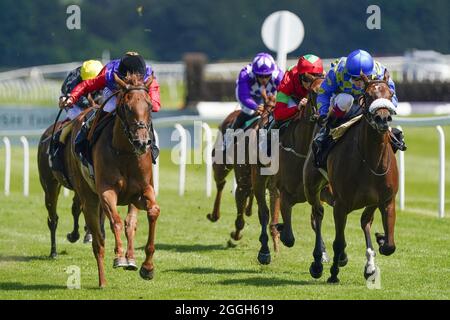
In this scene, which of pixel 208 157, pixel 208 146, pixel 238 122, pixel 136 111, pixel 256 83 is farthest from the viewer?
pixel 208 157

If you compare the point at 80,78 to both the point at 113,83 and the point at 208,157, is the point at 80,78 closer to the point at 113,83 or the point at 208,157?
the point at 113,83

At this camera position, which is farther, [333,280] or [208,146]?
[208,146]

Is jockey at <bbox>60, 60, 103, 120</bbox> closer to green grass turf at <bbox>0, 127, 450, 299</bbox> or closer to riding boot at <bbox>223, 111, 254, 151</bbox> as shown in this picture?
green grass turf at <bbox>0, 127, 450, 299</bbox>

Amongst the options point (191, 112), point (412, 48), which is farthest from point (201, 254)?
point (412, 48)

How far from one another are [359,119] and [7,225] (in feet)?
19.1

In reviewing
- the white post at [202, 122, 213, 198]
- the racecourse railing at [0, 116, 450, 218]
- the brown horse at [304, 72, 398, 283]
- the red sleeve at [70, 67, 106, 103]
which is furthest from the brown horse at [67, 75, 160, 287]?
the white post at [202, 122, 213, 198]

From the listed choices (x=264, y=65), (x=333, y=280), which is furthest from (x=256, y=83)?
(x=333, y=280)

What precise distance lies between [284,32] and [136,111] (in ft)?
22.2

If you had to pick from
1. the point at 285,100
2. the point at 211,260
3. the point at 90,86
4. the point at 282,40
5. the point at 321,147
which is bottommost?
the point at 211,260

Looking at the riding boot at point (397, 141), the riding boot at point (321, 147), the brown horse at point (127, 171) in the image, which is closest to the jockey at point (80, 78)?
the brown horse at point (127, 171)

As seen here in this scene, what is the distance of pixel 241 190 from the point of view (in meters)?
11.5

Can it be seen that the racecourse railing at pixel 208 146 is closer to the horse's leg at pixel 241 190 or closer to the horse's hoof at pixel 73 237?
the horse's leg at pixel 241 190

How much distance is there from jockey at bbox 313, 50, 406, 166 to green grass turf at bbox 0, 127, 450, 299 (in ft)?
3.73

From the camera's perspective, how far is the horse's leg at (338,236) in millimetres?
8641
